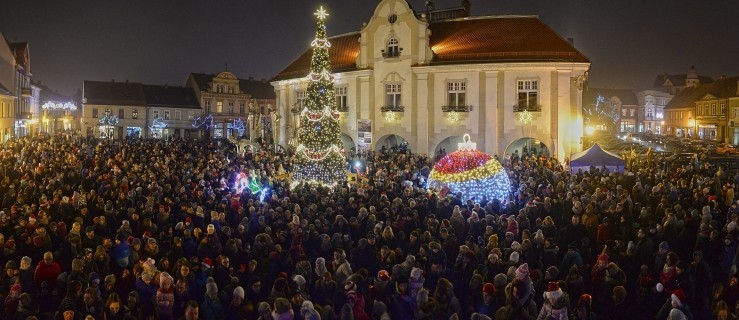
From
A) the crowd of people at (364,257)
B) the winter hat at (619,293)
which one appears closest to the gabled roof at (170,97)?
the crowd of people at (364,257)

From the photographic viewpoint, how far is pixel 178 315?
8.56 metres

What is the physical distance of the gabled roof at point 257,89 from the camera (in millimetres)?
79688

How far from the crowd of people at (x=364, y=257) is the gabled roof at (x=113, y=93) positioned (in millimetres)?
57801

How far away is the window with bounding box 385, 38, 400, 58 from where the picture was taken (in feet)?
112

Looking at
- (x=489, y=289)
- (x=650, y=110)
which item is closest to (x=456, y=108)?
(x=489, y=289)

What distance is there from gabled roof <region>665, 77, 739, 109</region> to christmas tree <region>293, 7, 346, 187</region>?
52.6 metres

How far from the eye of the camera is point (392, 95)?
35031 millimetres

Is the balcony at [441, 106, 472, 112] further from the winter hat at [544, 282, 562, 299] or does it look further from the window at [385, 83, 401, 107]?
the winter hat at [544, 282, 562, 299]

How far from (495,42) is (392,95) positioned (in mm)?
6358

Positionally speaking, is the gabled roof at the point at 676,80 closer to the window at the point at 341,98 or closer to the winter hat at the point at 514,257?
the window at the point at 341,98

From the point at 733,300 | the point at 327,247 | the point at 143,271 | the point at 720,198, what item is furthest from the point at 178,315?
the point at 720,198

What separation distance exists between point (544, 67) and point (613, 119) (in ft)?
233

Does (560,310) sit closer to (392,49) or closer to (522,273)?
(522,273)

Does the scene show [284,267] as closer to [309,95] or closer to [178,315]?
[178,315]
